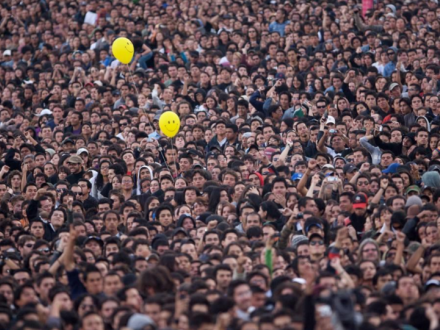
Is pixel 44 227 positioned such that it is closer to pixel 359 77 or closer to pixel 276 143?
pixel 276 143

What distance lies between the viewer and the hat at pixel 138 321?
9.62 metres

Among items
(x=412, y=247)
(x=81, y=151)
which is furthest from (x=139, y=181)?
(x=412, y=247)

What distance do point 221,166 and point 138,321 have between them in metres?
7.30

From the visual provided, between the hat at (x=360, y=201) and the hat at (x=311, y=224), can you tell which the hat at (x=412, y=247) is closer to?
the hat at (x=311, y=224)

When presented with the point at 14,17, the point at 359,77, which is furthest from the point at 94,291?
the point at 14,17

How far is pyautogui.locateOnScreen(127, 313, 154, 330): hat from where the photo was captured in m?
9.62

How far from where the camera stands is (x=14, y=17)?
28031 millimetres

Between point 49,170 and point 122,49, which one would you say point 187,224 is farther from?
point 122,49

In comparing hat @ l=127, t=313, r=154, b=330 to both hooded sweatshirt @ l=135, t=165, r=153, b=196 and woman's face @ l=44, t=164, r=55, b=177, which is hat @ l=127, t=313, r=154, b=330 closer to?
hooded sweatshirt @ l=135, t=165, r=153, b=196

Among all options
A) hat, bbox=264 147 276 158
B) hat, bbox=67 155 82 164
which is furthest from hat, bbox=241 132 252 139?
hat, bbox=67 155 82 164

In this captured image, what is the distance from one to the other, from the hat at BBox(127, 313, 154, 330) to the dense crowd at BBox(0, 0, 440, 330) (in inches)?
0.8

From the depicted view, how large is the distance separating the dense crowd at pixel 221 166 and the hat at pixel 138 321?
0.02 m

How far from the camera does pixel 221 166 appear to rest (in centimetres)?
1683

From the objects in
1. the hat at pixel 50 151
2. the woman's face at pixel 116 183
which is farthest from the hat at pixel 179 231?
the hat at pixel 50 151
